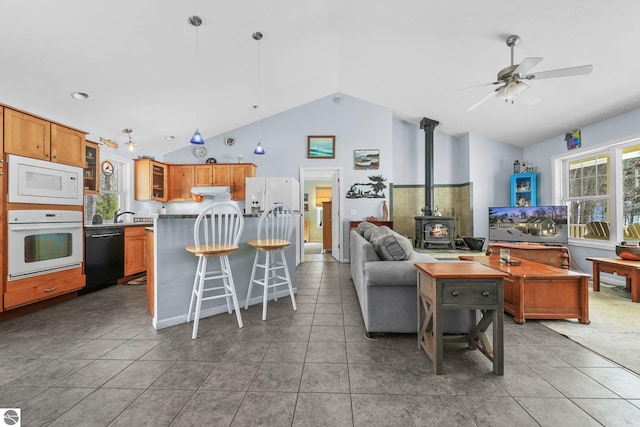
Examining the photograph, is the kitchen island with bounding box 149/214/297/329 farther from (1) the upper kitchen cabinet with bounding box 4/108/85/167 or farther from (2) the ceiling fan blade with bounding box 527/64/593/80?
(2) the ceiling fan blade with bounding box 527/64/593/80

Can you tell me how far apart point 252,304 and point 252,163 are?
3.76m

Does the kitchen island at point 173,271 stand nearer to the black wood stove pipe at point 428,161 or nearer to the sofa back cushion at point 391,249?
the sofa back cushion at point 391,249

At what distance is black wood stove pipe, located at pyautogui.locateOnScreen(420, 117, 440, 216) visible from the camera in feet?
19.1

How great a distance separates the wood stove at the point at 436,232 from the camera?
5.63 meters

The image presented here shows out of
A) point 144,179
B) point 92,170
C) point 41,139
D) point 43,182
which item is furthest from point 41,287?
point 144,179

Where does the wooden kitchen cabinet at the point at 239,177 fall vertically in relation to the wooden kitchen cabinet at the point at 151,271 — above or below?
above

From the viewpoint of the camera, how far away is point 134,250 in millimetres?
4105

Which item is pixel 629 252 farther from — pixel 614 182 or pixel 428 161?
pixel 428 161

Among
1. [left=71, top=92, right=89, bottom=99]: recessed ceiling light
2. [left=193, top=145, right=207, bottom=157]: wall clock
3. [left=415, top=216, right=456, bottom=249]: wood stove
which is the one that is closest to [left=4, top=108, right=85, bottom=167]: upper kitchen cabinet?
[left=71, top=92, right=89, bottom=99]: recessed ceiling light

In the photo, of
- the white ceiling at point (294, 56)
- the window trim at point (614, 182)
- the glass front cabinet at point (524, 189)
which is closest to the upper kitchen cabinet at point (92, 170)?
the white ceiling at point (294, 56)

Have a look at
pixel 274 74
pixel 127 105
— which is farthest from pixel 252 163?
pixel 127 105

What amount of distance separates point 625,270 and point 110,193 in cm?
776

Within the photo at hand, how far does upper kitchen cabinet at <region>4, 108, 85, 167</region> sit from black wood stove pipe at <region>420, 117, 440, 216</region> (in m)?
6.01

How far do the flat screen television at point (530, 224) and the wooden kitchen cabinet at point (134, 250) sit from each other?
20.6 ft
